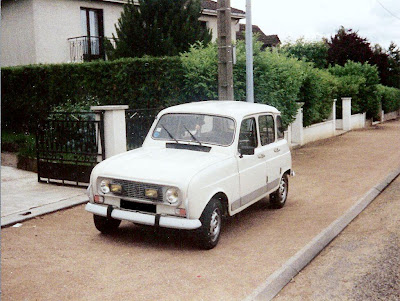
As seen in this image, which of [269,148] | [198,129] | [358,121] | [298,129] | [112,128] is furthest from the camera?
[358,121]

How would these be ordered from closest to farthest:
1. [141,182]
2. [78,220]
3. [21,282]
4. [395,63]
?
1. [21,282]
2. [141,182]
3. [78,220]
4. [395,63]

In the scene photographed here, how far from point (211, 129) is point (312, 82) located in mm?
12519

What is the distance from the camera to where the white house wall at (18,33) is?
2033 centimetres

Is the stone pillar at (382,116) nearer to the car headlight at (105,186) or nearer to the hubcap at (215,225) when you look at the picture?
the hubcap at (215,225)

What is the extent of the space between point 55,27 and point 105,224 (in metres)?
16.1

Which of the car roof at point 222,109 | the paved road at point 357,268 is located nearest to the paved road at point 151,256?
the paved road at point 357,268

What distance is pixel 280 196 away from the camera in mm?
8680

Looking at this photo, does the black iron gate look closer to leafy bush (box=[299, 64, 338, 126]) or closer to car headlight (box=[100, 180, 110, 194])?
car headlight (box=[100, 180, 110, 194])

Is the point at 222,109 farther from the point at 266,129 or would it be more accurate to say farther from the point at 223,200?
the point at 223,200

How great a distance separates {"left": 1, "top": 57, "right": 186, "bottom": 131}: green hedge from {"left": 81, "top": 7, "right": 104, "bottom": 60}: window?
4877 millimetres

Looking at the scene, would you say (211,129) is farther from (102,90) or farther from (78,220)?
(102,90)

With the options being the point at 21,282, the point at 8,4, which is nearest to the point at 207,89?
the point at 21,282

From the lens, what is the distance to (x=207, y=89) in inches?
535

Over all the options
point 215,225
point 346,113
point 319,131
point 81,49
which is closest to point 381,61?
point 346,113
